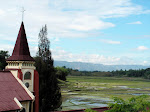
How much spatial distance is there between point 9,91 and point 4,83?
101 centimetres

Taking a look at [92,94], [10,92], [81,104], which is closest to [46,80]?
[10,92]

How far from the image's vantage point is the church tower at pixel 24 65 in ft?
62.7

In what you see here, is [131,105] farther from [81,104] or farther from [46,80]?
[81,104]

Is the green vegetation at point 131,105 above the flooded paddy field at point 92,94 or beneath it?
above

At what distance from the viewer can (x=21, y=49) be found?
20.2 m

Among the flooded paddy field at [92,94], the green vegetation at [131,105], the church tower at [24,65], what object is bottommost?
the flooded paddy field at [92,94]

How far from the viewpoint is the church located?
14959 mm

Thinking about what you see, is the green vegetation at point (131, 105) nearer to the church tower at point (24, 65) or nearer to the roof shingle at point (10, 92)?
the roof shingle at point (10, 92)

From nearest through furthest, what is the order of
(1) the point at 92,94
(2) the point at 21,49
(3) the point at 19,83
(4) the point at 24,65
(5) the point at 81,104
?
(3) the point at 19,83 → (4) the point at 24,65 → (2) the point at 21,49 → (5) the point at 81,104 → (1) the point at 92,94

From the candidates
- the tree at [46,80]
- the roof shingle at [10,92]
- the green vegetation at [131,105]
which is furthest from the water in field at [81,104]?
the green vegetation at [131,105]

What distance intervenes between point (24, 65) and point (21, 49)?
5.35 ft

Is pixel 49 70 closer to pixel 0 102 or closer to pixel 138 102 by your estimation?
pixel 0 102

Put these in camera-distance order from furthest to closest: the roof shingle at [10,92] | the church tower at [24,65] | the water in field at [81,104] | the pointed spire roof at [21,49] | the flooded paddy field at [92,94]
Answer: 1. the flooded paddy field at [92,94]
2. the water in field at [81,104]
3. the pointed spire roof at [21,49]
4. the church tower at [24,65]
5. the roof shingle at [10,92]

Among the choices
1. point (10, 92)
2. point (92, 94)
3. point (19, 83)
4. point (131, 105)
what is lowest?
point (92, 94)
